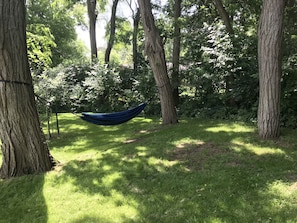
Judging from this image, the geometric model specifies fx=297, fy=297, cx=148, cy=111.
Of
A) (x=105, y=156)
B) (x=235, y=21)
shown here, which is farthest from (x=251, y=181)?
(x=235, y=21)

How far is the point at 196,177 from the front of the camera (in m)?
3.25

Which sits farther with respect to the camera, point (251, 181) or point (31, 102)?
point (31, 102)

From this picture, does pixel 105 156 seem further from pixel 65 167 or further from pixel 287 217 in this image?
pixel 287 217

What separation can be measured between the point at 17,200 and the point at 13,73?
146 cm

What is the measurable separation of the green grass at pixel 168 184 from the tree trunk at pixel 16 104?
0.26 metres

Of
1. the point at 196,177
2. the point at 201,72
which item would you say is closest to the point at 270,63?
the point at 196,177

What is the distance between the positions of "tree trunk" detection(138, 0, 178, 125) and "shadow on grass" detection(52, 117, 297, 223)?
1.29 m

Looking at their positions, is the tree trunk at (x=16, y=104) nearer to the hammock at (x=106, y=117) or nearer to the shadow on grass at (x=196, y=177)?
the shadow on grass at (x=196, y=177)

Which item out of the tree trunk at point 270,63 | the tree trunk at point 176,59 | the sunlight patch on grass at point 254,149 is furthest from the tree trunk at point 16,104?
the tree trunk at point 176,59

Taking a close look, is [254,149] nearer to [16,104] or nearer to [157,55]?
[157,55]

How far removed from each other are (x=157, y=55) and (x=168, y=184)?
3.58 metres

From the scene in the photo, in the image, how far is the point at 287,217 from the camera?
7.46 ft

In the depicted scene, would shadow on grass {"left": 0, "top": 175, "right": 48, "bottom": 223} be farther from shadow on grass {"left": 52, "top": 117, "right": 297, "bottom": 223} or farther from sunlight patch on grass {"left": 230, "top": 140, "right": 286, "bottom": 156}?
sunlight patch on grass {"left": 230, "top": 140, "right": 286, "bottom": 156}

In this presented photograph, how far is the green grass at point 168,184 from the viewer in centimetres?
253
